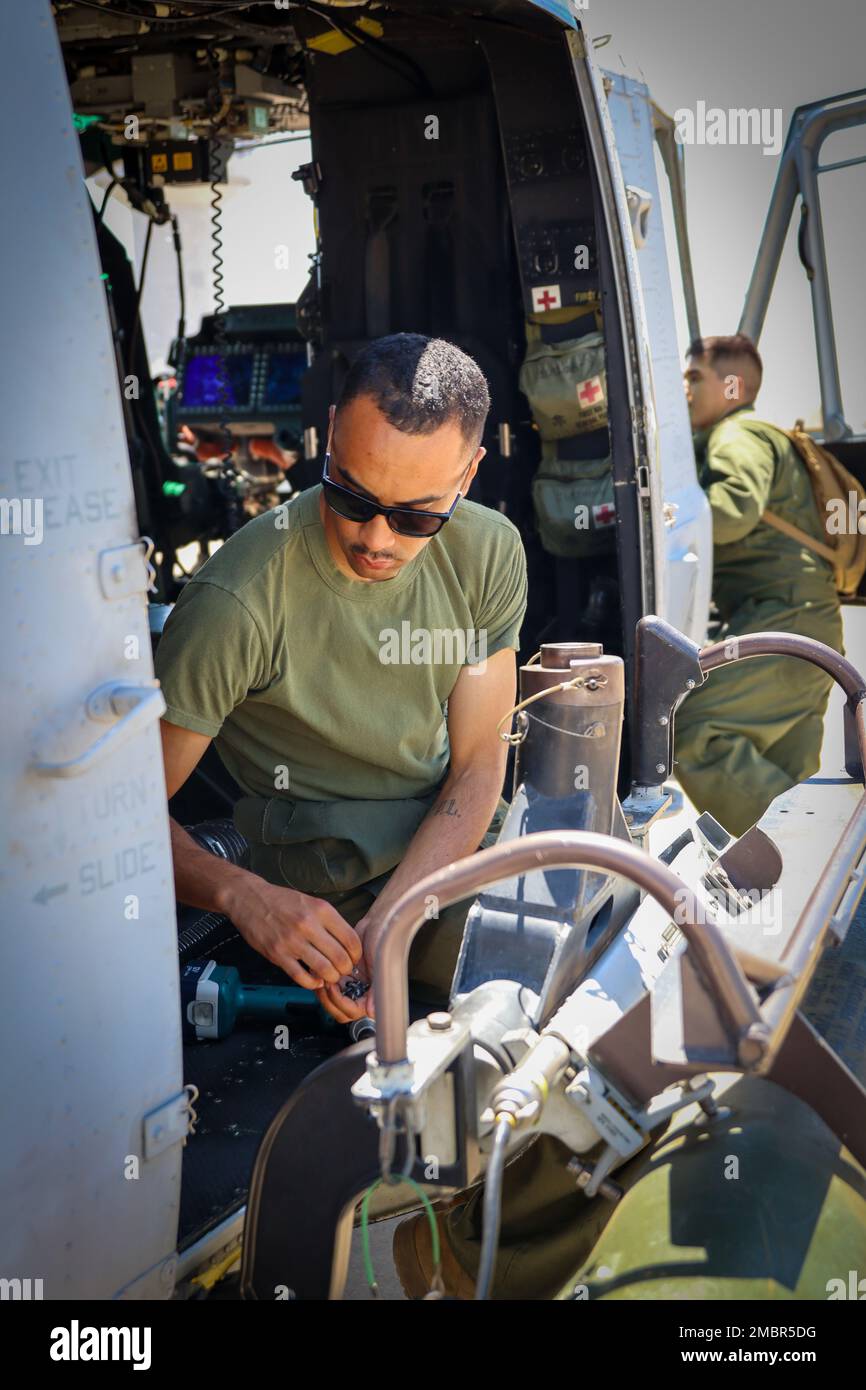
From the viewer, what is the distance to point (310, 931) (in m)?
2.05

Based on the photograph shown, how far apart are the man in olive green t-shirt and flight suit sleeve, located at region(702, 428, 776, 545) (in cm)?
293

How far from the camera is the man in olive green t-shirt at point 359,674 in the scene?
2131mm

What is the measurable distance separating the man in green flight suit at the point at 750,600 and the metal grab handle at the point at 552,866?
3881mm

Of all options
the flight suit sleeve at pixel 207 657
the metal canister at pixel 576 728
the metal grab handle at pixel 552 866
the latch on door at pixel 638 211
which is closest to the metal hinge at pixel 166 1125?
the metal grab handle at pixel 552 866

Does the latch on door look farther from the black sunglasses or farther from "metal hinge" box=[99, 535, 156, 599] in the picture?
"metal hinge" box=[99, 535, 156, 599]

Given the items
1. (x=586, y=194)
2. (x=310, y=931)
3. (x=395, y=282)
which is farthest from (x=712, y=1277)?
(x=395, y=282)

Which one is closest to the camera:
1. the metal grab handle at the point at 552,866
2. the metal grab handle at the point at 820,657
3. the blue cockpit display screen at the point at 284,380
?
the metal grab handle at the point at 552,866

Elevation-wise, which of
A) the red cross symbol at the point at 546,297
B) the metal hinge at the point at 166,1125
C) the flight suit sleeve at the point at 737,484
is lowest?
the metal hinge at the point at 166,1125

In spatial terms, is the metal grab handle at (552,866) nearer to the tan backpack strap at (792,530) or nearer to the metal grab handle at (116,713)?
the metal grab handle at (116,713)

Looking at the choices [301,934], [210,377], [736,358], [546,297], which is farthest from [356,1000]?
[210,377]

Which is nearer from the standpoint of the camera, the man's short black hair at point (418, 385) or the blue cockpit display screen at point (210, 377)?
the man's short black hair at point (418, 385)

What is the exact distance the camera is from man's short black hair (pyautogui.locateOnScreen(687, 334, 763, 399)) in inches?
229

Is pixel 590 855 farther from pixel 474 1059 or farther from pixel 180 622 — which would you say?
pixel 180 622

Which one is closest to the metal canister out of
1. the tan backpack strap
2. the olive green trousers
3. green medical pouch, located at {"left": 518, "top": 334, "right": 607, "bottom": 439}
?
green medical pouch, located at {"left": 518, "top": 334, "right": 607, "bottom": 439}
